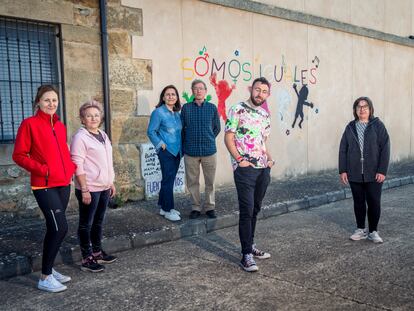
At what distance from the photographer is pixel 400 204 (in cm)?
754

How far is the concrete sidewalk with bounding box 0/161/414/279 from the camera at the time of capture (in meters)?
4.72

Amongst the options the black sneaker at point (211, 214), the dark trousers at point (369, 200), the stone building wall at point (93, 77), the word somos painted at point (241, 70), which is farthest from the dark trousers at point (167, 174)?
the dark trousers at point (369, 200)

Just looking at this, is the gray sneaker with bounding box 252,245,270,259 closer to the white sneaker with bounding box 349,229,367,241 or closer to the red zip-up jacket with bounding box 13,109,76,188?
the white sneaker with bounding box 349,229,367,241

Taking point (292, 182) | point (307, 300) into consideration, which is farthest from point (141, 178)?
point (307, 300)

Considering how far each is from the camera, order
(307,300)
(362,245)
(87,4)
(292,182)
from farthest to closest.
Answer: (292,182) < (87,4) < (362,245) < (307,300)

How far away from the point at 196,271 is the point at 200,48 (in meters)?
4.70

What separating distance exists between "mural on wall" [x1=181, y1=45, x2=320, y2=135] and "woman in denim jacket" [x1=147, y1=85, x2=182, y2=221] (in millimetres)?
1702

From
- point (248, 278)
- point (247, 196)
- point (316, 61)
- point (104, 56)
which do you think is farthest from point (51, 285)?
point (316, 61)

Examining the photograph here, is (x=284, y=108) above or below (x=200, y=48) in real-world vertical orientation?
below

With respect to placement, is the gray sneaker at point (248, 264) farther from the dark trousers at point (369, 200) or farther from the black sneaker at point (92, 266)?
the dark trousers at point (369, 200)

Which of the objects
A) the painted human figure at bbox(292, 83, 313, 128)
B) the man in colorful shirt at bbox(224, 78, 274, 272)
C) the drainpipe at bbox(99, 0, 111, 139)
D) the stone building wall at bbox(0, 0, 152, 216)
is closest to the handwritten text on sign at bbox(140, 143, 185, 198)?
the stone building wall at bbox(0, 0, 152, 216)

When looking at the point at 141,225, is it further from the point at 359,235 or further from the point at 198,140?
the point at 359,235

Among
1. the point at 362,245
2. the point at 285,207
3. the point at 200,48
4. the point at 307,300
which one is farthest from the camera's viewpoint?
the point at 200,48

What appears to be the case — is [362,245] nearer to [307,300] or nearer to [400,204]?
[307,300]
